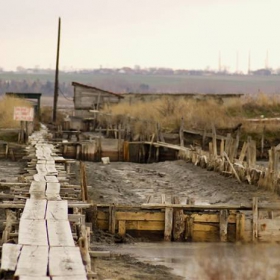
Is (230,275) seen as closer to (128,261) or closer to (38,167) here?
(128,261)

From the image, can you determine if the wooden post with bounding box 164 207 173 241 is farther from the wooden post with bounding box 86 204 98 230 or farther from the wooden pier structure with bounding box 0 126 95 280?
the wooden pier structure with bounding box 0 126 95 280

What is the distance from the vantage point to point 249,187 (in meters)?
27.9

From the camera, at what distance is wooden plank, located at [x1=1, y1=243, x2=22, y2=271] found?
11234 mm

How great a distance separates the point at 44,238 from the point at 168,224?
747 centimetres

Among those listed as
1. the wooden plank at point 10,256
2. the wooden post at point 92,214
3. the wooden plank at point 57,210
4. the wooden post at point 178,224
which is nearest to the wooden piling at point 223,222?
the wooden post at point 178,224

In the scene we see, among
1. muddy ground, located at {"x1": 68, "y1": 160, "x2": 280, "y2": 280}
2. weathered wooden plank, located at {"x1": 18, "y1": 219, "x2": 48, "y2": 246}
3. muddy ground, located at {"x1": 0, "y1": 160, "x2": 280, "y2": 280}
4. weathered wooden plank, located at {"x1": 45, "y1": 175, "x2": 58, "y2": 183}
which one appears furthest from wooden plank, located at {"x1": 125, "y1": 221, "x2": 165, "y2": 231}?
weathered wooden plank, located at {"x1": 18, "y1": 219, "x2": 48, "y2": 246}

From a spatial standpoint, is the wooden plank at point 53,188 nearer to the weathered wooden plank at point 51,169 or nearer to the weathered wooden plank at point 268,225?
the weathered wooden plank at point 51,169

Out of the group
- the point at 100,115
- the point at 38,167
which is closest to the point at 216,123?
the point at 100,115

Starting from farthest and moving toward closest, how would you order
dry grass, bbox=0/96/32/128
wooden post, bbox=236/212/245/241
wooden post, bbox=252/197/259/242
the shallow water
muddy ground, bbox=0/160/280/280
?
dry grass, bbox=0/96/32/128 → wooden post, bbox=236/212/245/241 → wooden post, bbox=252/197/259/242 → muddy ground, bbox=0/160/280/280 → the shallow water

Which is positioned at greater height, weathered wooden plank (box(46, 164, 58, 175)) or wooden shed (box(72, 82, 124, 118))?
wooden shed (box(72, 82, 124, 118))

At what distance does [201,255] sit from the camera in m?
17.3

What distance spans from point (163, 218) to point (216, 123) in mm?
27346

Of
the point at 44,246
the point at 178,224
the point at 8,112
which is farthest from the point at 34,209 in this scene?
the point at 8,112

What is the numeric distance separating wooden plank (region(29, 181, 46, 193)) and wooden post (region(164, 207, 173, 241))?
2682 millimetres
